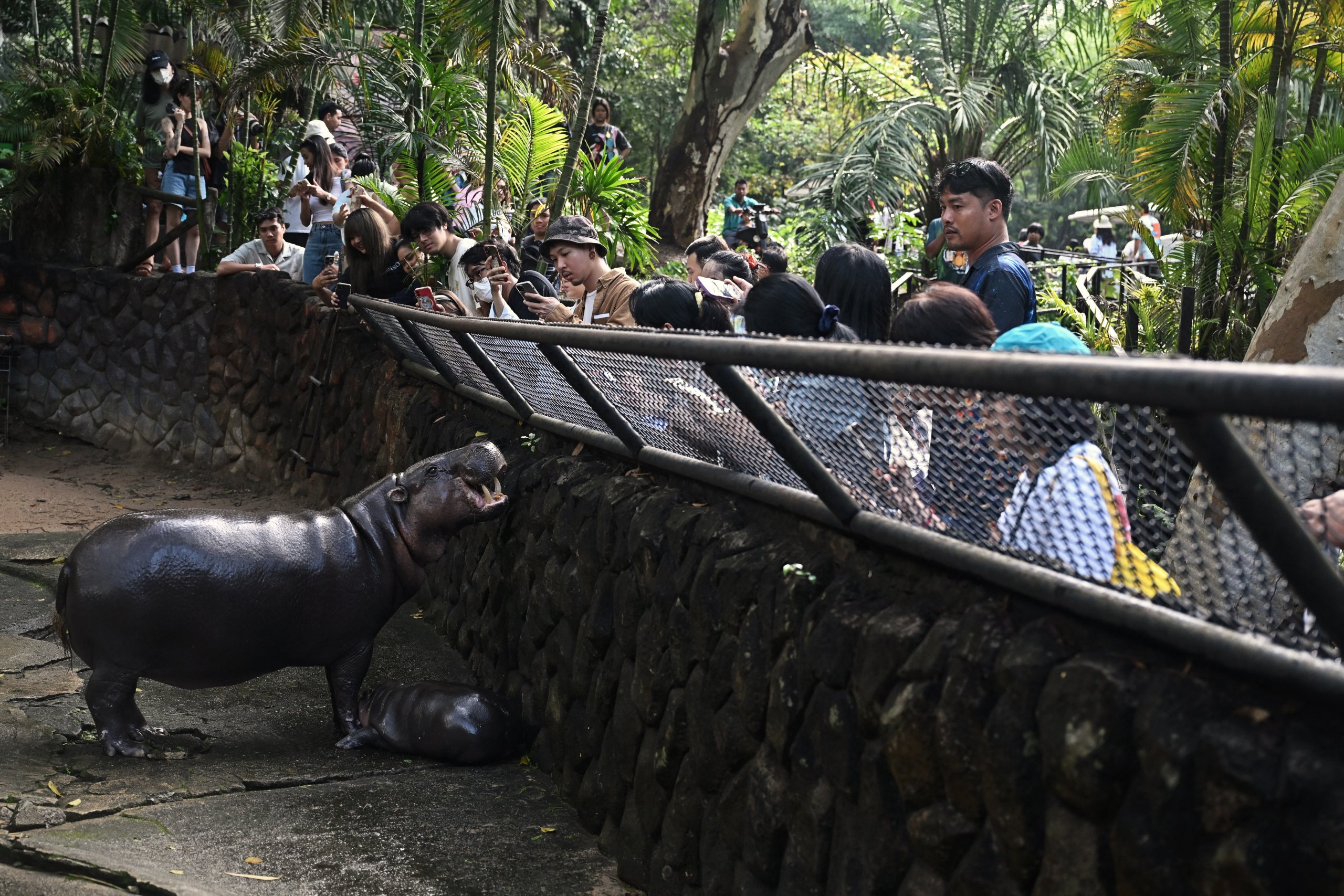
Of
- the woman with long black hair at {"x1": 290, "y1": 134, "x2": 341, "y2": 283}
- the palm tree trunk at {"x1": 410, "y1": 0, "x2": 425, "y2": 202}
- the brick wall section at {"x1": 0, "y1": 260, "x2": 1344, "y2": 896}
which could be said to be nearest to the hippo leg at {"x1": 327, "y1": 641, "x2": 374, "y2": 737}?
the brick wall section at {"x1": 0, "y1": 260, "x2": 1344, "y2": 896}

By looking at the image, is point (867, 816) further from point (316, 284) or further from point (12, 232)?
point (12, 232)

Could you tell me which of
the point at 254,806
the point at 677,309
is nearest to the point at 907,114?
the point at 677,309

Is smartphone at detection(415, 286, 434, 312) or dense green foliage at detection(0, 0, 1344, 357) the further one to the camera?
dense green foliage at detection(0, 0, 1344, 357)

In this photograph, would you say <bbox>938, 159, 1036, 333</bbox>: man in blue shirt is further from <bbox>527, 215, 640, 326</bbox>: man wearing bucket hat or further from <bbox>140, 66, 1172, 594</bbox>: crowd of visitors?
<bbox>527, 215, 640, 326</bbox>: man wearing bucket hat

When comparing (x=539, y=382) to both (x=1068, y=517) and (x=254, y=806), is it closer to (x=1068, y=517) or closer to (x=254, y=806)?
(x=254, y=806)

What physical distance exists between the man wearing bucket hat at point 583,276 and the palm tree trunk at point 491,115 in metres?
3.03

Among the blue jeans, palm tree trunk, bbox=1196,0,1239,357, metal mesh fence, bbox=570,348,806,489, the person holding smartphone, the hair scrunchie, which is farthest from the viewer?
the blue jeans

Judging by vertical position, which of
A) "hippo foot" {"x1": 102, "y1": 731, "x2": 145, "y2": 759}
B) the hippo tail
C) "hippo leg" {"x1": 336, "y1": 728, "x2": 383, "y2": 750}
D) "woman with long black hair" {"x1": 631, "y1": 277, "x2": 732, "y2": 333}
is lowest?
"hippo leg" {"x1": 336, "y1": 728, "x2": 383, "y2": 750}

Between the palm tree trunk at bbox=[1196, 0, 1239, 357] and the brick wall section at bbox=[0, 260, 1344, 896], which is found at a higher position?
the palm tree trunk at bbox=[1196, 0, 1239, 357]

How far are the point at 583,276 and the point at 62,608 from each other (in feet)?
9.07

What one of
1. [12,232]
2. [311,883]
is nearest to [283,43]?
[12,232]

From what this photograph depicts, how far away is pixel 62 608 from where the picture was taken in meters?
4.33

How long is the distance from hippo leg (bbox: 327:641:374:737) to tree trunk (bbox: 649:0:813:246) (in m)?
10.2

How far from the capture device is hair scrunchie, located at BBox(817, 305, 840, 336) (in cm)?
385
